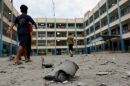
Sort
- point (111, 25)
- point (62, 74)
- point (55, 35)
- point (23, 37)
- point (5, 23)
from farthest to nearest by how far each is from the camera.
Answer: point (55, 35)
point (111, 25)
point (5, 23)
point (23, 37)
point (62, 74)

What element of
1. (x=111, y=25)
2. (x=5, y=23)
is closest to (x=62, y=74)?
(x=5, y=23)

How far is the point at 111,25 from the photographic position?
1815 inches

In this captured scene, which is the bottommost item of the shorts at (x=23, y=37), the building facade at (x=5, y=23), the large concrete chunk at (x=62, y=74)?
the large concrete chunk at (x=62, y=74)

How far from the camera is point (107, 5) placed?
48188 mm

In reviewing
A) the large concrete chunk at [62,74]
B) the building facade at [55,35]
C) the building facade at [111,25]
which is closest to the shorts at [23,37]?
the large concrete chunk at [62,74]

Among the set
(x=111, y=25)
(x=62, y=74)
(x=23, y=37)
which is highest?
(x=111, y=25)

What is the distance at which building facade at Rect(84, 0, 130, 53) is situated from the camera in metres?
40.8

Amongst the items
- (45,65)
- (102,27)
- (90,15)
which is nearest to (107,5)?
(102,27)

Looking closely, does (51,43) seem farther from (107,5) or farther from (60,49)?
(107,5)

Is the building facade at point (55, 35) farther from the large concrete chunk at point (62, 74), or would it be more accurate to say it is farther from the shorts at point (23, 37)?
the large concrete chunk at point (62, 74)

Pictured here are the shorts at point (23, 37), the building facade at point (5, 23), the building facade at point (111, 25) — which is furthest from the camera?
the building facade at point (111, 25)

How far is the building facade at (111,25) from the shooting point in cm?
4081

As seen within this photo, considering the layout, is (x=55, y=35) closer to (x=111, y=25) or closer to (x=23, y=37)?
(x=111, y=25)

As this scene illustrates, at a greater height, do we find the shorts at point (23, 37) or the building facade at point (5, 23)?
the building facade at point (5, 23)
